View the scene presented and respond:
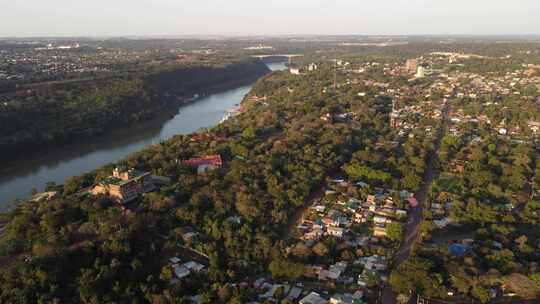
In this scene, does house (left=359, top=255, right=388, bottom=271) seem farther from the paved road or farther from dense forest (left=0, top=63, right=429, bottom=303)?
dense forest (left=0, top=63, right=429, bottom=303)

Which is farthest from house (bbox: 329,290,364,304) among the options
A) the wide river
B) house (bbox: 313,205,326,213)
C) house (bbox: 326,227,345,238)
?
the wide river

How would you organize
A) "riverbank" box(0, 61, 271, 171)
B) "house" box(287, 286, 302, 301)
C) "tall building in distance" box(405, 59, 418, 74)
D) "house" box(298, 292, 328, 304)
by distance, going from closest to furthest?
"house" box(298, 292, 328, 304), "house" box(287, 286, 302, 301), "riverbank" box(0, 61, 271, 171), "tall building in distance" box(405, 59, 418, 74)

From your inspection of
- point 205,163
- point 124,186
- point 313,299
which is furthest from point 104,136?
point 313,299

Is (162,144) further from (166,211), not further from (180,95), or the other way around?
(180,95)

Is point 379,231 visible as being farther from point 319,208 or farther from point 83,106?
point 83,106

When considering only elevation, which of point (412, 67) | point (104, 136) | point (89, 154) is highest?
point (412, 67)

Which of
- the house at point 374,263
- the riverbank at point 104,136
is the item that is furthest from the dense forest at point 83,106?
the house at point 374,263

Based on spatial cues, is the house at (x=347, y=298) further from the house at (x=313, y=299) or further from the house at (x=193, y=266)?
the house at (x=193, y=266)
